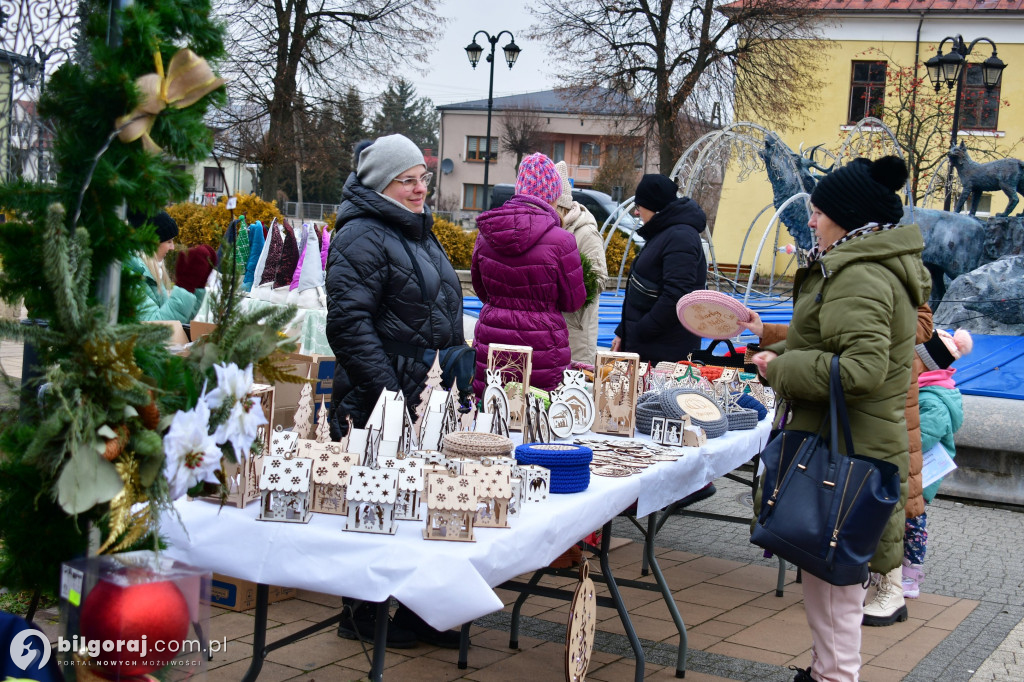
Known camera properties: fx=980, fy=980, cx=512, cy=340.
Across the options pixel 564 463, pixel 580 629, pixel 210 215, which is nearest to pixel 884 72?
pixel 210 215

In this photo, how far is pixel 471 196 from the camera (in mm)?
69188

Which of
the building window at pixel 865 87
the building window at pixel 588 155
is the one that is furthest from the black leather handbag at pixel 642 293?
the building window at pixel 588 155

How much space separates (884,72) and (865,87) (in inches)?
26.4

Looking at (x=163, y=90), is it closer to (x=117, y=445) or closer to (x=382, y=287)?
(x=117, y=445)

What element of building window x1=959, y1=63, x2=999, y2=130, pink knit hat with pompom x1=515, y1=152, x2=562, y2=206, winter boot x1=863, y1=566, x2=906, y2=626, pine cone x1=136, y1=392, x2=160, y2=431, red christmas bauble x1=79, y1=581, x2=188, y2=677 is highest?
building window x1=959, y1=63, x2=999, y2=130

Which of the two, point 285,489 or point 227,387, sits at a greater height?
point 227,387

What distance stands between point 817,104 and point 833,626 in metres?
28.6

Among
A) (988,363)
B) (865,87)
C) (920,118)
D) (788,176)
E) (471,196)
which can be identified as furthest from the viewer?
(471,196)

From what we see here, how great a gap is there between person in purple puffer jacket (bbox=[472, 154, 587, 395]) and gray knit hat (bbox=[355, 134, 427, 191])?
3.13ft

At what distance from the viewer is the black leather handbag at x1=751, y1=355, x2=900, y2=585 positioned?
3.01 meters

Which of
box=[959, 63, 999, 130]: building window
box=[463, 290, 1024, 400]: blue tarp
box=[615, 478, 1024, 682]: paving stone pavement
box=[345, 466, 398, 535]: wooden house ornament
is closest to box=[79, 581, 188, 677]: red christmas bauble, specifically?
box=[345, 466, 398, 535]: wooden house ornament

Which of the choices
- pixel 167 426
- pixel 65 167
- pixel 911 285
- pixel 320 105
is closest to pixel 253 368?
pixel 167 426

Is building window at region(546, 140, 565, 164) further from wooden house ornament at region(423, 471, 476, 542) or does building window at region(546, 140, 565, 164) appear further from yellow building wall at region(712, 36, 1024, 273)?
wooden house ornament at region(423, 471, 476, 542)

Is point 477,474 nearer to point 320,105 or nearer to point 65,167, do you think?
point 65,167
